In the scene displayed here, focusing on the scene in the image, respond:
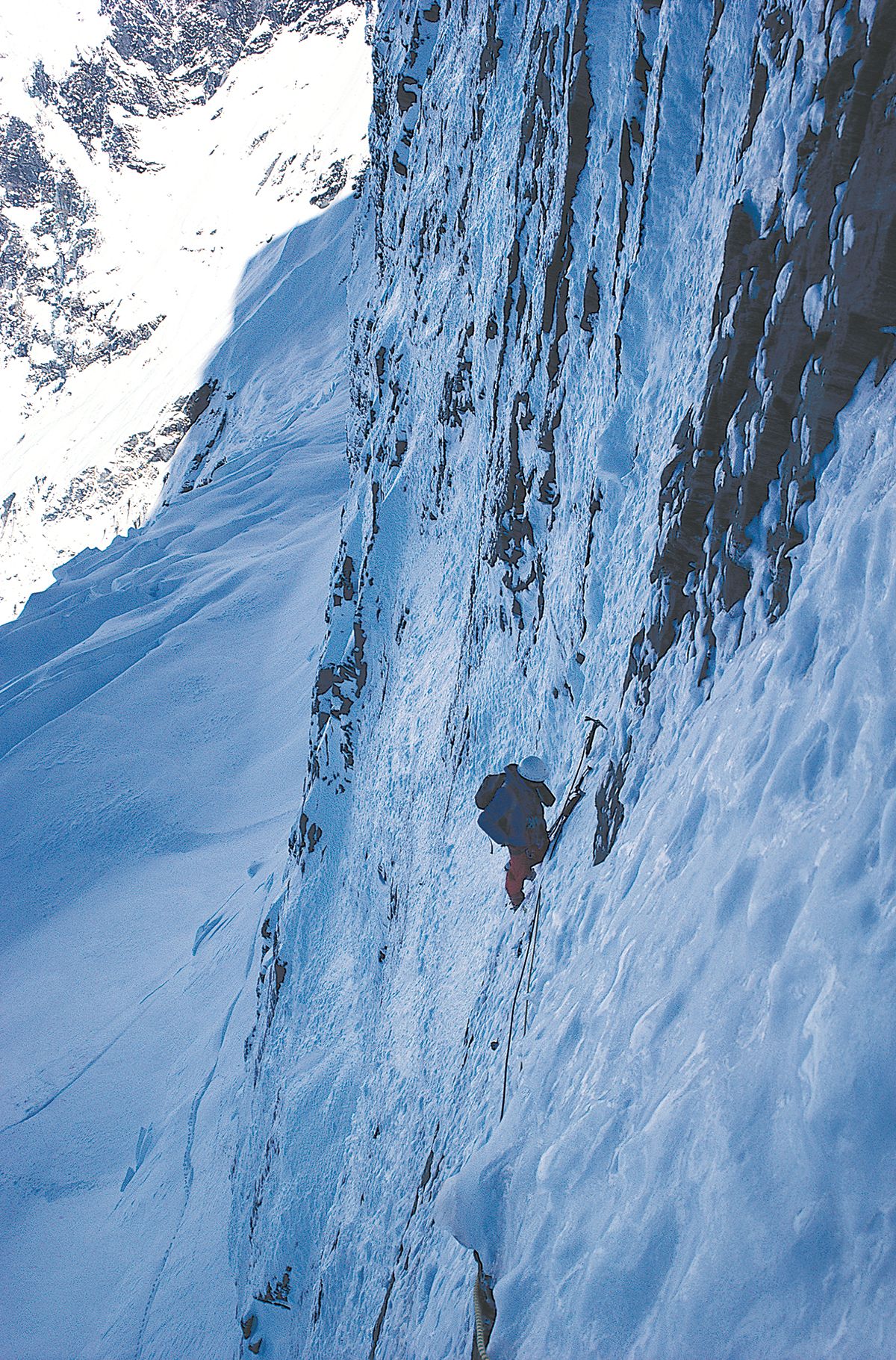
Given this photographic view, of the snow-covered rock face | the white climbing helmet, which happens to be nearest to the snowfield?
the white climbing helmet

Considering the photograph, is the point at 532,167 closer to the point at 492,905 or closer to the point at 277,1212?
the point at 492,905

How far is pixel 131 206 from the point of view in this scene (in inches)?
2267

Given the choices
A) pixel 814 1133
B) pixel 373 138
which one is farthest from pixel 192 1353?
pixel 373 138

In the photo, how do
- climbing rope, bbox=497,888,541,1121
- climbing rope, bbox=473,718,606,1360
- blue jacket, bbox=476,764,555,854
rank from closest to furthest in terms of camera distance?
1. climbing rope, bbox=473,718,606,1360
2. climbing rope, bbox=497,888,541,1121
3. blue jacket, bbox=476,764,555,854

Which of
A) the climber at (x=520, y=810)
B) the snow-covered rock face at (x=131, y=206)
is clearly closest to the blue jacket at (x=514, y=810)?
the climber at (x=520, y=810)

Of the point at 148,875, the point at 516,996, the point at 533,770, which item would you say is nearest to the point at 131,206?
the point at 148,875

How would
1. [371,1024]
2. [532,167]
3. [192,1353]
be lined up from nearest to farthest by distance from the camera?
[532,167], [371,1024], [192,1353]

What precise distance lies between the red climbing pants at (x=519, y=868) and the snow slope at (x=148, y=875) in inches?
239

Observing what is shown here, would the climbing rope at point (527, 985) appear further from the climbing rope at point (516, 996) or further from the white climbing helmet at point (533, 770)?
the white climbing helmet at point (533, 770)

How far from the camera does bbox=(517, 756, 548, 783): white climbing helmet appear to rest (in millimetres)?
3855

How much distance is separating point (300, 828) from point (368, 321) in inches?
362

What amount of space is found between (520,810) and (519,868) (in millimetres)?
323

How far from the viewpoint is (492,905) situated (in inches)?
180

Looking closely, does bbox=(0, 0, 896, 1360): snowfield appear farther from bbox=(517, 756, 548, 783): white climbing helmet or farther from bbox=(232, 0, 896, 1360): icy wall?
bbox=(517, 756, 548, 783): white climbing helmet
